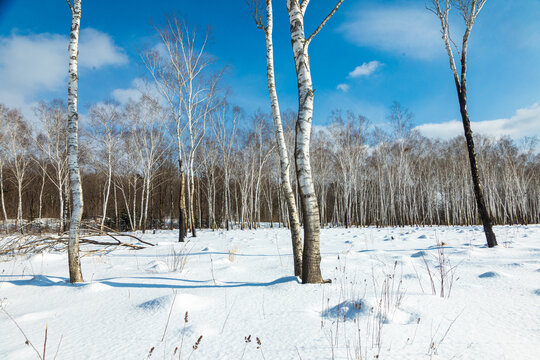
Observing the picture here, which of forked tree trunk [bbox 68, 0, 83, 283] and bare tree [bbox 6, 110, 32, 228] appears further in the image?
bare tree [bbox 6, 110, 32, 228]

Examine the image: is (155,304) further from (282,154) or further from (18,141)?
(18,141)

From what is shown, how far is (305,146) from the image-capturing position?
3137 millimetres

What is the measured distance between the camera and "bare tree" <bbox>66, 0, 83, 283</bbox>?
3695 millimetres

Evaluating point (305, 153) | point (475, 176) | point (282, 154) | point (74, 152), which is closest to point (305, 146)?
point (305, 153)

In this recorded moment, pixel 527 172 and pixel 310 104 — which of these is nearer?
pixel 310 104

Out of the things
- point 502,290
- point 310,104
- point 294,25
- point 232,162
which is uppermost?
point 232,162

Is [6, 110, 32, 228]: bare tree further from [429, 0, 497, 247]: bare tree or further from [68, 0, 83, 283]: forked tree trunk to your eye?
[429, 0, 497, 247]: bare tree

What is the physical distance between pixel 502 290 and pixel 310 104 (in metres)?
2.99

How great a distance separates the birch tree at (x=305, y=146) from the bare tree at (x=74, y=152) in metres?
3.23

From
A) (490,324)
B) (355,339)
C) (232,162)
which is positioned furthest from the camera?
(232,162)

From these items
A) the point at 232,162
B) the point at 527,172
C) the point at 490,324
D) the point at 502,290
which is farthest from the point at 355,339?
the point at 527,172

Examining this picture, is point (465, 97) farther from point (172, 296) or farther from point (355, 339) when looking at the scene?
point (172, 296)

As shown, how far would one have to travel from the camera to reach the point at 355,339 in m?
1.75

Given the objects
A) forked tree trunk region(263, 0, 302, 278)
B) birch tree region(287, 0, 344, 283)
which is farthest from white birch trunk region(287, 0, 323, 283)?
forked tree trunk region(263, 0, 302, 278)
